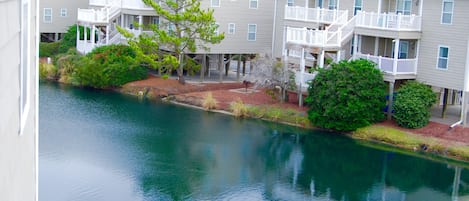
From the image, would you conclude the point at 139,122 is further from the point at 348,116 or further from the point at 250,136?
the point at 348,116

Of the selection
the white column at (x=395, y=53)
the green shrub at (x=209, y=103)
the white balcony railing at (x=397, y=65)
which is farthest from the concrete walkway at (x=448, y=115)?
the green shrub at (x=209, y=103)

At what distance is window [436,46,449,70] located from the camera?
110ft

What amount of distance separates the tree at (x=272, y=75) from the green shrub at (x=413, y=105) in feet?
22.1

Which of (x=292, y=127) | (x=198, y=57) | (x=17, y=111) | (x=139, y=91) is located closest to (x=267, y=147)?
(x=292, y=127)

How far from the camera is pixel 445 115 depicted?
3472 cm

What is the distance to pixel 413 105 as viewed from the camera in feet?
106

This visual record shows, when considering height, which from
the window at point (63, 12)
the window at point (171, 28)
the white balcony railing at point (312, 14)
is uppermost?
the white balcony railing at point (312, 14)

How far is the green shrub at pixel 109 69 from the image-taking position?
44375 mm

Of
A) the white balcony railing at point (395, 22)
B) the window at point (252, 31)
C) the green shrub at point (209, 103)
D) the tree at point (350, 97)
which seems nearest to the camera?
the tree at point (350, 97)

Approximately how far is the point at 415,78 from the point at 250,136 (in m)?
9.24

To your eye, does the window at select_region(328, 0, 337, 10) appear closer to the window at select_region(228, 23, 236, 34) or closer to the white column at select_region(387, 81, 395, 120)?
the white column at select_region(387, 81, 395, 120)

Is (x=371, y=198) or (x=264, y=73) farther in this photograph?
(x=264, y=73)

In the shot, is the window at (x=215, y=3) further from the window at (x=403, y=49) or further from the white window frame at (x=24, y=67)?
the white window frame at (x=24, y=67)

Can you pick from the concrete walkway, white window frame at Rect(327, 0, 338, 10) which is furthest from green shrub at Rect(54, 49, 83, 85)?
the concrete walkway
